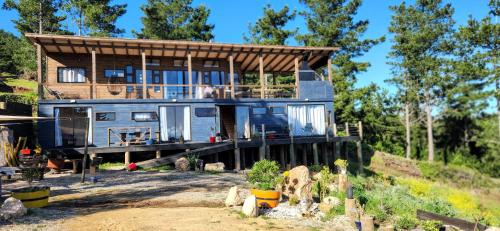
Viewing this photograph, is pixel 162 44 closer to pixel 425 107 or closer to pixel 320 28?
pixel 320 28

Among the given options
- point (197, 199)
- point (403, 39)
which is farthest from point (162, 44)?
point (403, 39)

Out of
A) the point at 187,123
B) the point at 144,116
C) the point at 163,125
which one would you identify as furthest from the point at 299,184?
the point at 144,116

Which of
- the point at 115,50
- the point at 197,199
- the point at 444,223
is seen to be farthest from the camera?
the point at 115,50

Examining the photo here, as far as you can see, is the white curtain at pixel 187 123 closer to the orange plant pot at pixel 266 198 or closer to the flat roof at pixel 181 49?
the flat roof at pixel 181 49

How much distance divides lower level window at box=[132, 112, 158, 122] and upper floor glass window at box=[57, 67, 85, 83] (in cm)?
470

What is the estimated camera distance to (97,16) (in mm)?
38188

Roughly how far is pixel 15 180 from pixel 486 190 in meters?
35.0

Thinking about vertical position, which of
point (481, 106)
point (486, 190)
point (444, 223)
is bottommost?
point (486, 190)

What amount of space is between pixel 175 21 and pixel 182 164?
27646 millimetres

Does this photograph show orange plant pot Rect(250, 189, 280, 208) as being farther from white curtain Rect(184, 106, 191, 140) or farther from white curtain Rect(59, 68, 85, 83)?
white curtain Rect(59, 68, 85, 83)

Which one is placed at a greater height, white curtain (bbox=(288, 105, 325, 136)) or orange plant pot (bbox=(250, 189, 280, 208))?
white curtain (bbox=(288, 105, 325, 136))

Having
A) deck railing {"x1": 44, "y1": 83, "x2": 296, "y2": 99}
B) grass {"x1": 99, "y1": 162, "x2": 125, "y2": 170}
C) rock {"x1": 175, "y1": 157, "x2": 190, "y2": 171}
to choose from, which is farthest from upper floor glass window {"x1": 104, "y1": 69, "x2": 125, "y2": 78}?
rock {"x1": 175, "y1": 157, "x2": 190, "y2": 171}

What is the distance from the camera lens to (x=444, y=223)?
1056 cm

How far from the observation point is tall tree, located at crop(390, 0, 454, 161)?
37.5 metres
